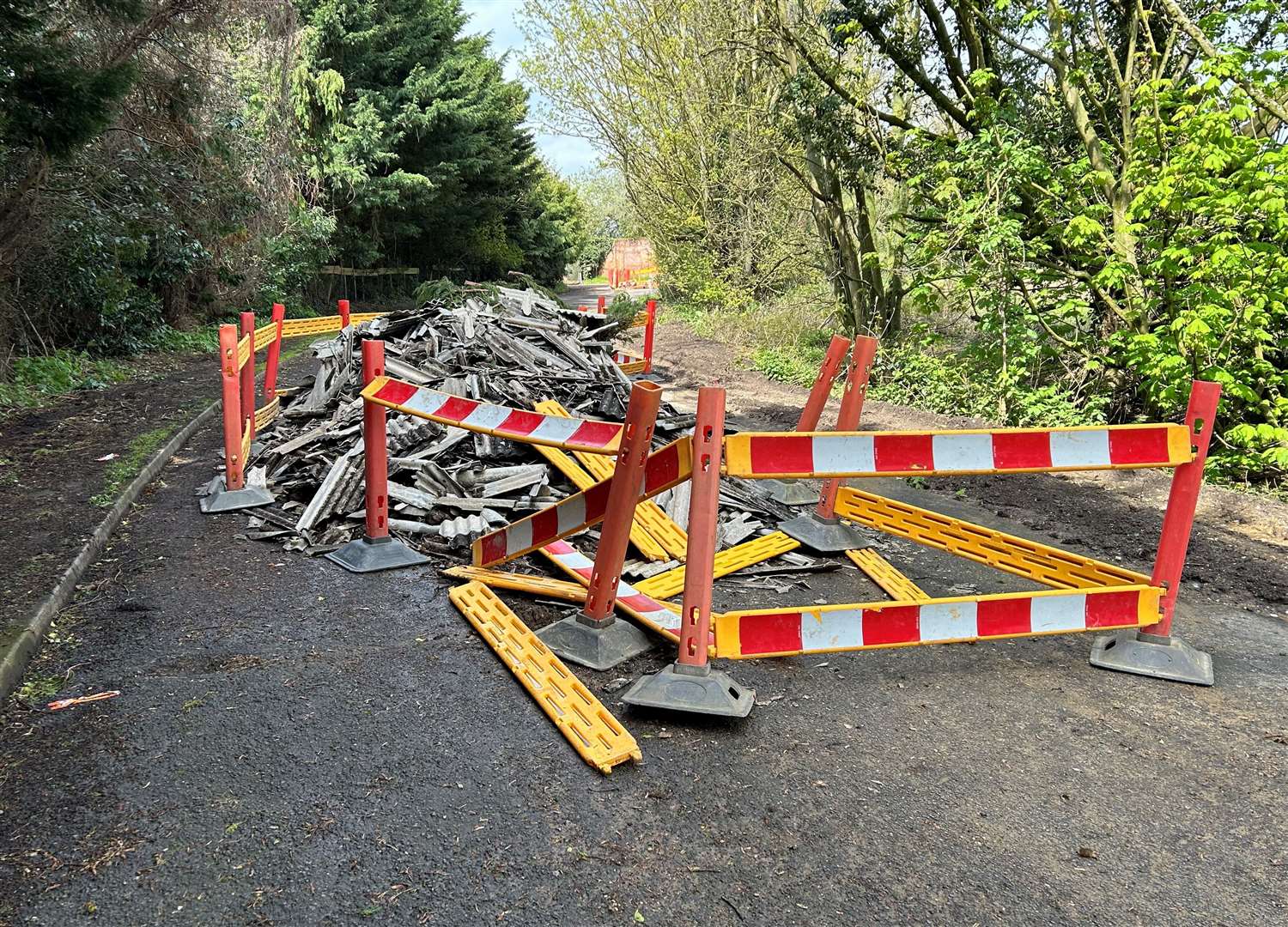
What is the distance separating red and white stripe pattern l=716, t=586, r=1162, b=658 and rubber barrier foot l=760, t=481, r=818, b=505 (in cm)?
316

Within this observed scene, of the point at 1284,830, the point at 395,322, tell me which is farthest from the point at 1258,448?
the point at 395,322

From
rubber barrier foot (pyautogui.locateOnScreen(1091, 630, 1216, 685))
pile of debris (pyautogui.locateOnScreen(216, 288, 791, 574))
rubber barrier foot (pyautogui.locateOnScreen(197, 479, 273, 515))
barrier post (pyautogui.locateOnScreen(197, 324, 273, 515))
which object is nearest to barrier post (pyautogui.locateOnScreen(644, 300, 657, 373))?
pile of debris (pyautogui.locateOnScreen(216, 288, 791, 574))

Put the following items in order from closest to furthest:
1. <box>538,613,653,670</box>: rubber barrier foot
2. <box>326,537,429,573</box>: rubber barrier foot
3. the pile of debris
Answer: <box>538,613,653,670</box>: rubber barrier foot → <box>326,537,429,573</box>: rubber barrier foot → the pile of debris

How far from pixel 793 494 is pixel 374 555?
3550mm

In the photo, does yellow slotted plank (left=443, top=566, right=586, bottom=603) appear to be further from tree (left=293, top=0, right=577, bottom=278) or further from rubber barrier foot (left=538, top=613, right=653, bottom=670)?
tree (left=293, top=0, right=577, bottom=278)

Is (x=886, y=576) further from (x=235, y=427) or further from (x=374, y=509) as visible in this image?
(x=235, y=427)

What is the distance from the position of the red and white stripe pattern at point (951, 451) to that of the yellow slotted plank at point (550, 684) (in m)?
1.23

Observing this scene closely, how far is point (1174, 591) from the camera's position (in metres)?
4.28

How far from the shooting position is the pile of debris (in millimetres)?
6438

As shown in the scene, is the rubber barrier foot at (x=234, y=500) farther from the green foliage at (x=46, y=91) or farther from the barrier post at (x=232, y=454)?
the green foliage at (x=46, y=91)

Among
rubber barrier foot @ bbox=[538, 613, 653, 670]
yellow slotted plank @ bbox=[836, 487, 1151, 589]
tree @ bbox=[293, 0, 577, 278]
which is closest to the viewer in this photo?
rubber barrier foot @ bbox=[538, 613, 653, 670]

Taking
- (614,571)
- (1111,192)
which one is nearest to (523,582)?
(614,571)

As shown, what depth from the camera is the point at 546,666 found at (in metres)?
4.11

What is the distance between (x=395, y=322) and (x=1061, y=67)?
959 centimetres
